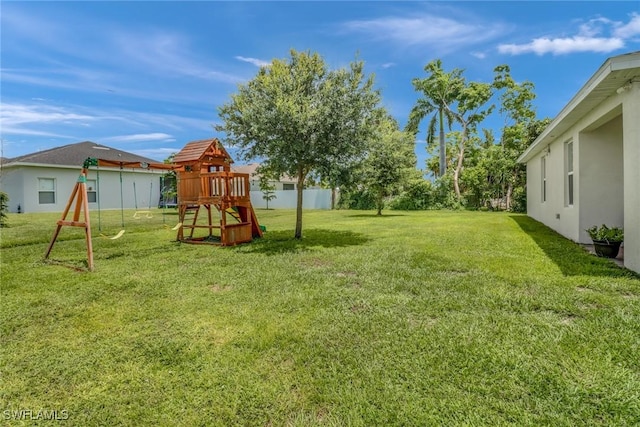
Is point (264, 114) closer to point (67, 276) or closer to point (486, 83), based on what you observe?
point (67, 276)

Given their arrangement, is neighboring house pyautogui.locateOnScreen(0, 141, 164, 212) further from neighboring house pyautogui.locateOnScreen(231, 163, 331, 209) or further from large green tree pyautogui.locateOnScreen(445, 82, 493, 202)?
large green tree pyautogui.locateOnScreen(445, 82, 493, 202)

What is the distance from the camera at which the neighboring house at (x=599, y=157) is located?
15.3 feet

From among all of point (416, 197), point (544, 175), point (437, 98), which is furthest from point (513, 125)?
point (544, 175)

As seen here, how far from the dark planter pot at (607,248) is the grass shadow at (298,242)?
4515 millimetres

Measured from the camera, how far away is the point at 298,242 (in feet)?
27.3

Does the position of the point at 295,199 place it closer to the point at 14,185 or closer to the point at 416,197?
→ the point at 416,197

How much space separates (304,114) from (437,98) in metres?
20.5

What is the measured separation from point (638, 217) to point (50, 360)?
7.00 metres

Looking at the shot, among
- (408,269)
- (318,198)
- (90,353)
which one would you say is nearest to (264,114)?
(408,269)

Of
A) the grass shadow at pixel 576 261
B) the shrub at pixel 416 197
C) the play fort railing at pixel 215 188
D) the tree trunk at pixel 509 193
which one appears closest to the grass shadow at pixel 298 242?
the play fort railing at pixel 215 188

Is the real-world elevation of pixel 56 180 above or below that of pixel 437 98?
below

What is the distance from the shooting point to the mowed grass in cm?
209

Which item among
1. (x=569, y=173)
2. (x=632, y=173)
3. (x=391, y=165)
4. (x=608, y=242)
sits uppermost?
(x=391, y=165)

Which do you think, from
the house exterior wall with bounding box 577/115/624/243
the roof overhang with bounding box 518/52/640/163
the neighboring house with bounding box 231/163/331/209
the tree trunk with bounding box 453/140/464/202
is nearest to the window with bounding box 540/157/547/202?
the roof overhang with bounding box 518/52/640/163
